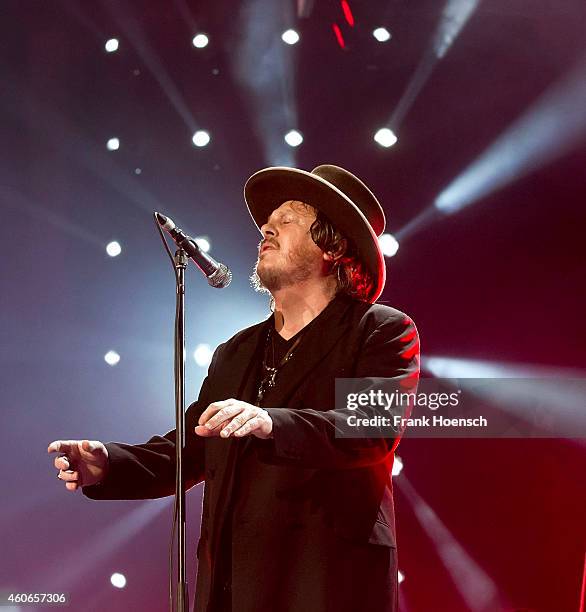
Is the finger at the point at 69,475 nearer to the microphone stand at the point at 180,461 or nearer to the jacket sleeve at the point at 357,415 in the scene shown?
the microphone stand at the point at 180,461

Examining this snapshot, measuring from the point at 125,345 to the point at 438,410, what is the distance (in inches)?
45.8

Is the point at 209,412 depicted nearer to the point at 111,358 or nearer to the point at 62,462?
the point at 62,462

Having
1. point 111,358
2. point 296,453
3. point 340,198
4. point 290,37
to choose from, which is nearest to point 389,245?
point 340,198

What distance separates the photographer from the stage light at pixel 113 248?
2969 millimetres

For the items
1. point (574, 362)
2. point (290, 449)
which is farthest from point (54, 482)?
point (574, 362)

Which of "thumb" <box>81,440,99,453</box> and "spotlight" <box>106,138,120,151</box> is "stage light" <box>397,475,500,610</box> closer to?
"thumb" <box>81,440,99,453</box>

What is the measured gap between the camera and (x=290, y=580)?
1.67 metres

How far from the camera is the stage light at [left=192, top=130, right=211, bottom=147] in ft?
9.84

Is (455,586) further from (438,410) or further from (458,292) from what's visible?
(458,292)

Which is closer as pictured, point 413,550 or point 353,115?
point 413,550

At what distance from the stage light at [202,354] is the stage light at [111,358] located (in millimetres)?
298

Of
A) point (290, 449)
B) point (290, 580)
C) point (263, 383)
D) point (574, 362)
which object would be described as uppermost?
point (574, 362)

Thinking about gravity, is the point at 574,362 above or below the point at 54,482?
above

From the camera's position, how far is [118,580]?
2.71 meters
